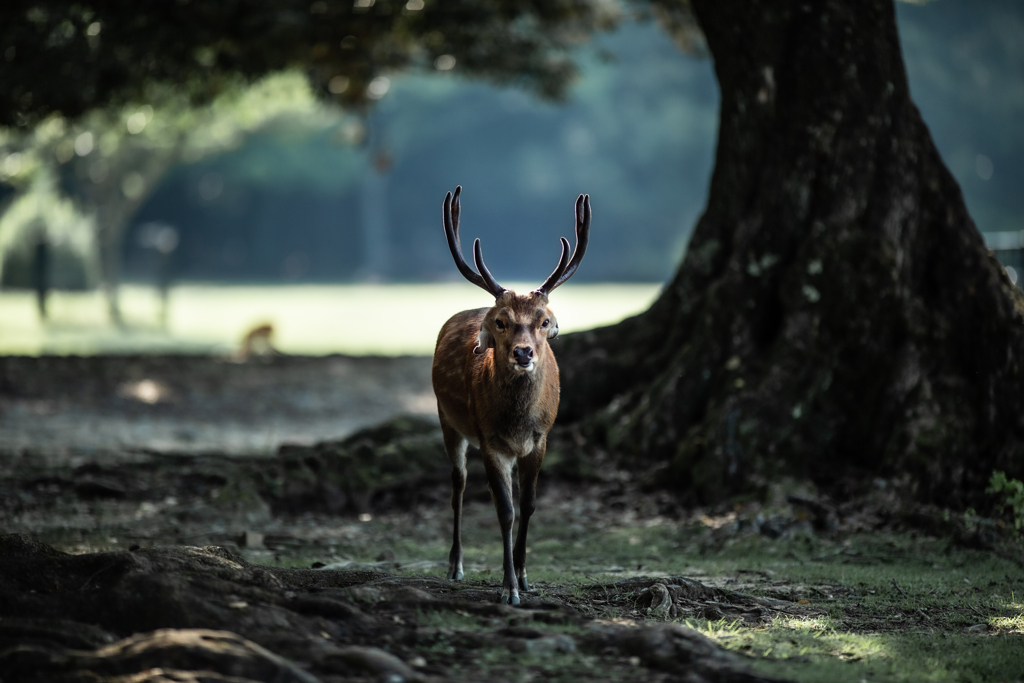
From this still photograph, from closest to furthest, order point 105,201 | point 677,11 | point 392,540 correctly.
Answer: point 392,540
point 677,11
point 105,201

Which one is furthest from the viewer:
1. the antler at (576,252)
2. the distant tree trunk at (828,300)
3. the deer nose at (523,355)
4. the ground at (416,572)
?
the distant tree trunk at (828,300)

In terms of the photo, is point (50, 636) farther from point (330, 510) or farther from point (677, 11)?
point (677, 11)

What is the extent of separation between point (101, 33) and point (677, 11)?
20.7 ft

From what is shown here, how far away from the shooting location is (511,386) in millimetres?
4996

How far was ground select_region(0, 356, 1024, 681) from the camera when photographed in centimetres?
364

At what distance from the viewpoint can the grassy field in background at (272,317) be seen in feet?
66.2

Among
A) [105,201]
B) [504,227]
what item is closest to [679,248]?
[504,227]

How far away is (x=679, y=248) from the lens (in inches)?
1923

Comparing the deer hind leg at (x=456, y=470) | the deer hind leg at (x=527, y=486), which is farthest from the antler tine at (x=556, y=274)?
the deer hind leg at (x=456, y=470)

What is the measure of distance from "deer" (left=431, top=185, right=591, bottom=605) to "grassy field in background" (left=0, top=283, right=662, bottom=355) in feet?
31.9

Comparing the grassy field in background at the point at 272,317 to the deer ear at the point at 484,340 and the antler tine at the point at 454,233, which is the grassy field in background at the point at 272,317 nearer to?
the antler tine at the point at 454,233

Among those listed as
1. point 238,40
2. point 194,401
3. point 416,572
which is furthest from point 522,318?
point 194,401

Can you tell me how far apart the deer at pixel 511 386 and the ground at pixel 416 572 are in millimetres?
460

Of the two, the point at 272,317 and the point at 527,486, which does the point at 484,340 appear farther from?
the point at 272,317
